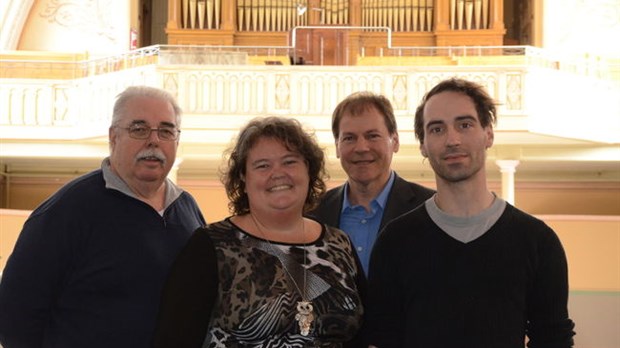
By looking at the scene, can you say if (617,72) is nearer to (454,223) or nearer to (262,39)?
(262,39)

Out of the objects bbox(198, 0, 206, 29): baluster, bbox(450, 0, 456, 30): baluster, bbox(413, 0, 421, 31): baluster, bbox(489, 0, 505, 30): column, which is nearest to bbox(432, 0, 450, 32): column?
bbox(450, 0, 456, 30): baluster

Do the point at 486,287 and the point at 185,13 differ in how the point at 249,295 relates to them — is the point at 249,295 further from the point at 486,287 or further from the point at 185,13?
the point at 185,13

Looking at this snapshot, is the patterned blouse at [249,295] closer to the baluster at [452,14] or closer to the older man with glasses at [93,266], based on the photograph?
the older man with glasses at [93,266]

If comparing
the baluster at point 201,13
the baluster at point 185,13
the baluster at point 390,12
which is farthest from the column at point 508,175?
the baluster at point 185,13

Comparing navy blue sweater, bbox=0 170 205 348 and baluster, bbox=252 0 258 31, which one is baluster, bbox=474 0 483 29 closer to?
baluster, bbox=252 0 258 31

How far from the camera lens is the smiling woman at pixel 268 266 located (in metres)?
2.61

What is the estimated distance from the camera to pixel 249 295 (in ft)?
8.66

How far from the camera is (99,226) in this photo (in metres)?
3.13

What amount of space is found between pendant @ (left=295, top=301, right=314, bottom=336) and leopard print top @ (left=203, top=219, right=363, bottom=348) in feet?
0.04

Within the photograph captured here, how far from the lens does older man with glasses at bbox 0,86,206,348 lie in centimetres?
305

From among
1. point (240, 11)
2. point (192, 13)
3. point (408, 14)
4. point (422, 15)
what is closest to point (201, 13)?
point (192, 13)

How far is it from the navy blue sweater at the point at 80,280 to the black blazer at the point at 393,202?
758mm

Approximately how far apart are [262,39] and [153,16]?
11.8 ft

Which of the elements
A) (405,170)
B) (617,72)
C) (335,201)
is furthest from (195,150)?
(335,201)
